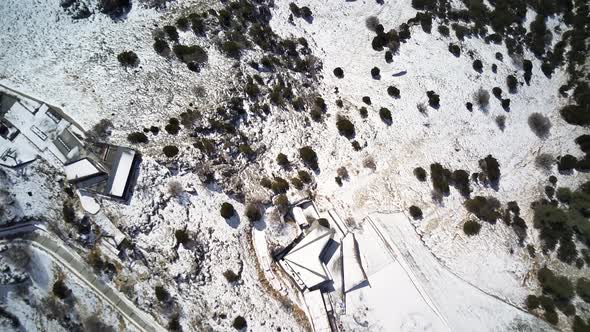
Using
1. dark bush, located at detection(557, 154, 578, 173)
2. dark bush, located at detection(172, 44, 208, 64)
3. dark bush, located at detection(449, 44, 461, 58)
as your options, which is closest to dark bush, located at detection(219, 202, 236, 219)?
dark bush, located at detection(172, 44, 208, 64)

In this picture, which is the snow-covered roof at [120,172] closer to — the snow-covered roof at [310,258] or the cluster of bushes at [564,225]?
the snow-covered roof at [310,258]

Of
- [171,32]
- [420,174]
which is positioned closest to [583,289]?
[420,174]

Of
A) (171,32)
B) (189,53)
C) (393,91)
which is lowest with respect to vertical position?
(171,32)

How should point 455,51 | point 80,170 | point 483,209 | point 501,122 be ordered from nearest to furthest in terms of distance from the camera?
1. point 80,170
2. point 483,209
3. point 501,122
4. point 455,51

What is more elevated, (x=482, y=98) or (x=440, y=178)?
(x=482, y=98)

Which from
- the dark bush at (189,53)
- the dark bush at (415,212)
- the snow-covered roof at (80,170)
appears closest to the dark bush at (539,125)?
the dark bush at (415,212)

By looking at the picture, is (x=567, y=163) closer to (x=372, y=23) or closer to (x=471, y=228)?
(x=471, y=228)
